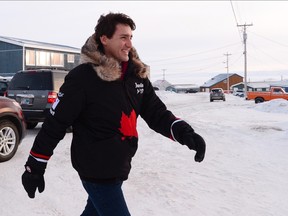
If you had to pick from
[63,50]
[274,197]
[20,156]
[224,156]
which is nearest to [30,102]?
[20,156]

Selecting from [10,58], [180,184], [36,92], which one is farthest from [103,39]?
[10,58]

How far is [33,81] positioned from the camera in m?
9.68

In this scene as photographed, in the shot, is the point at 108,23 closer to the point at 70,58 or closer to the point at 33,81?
the point at 33,81

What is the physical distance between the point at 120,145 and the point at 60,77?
8040 mm

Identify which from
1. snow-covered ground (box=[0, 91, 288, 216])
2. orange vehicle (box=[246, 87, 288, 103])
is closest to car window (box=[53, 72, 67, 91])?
snow-covered ground (box=[0, 91, 288, 216])

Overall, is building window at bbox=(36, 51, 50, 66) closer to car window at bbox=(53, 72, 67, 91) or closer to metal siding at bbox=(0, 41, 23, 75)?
metal siding at bbox=(0, 41, 23, 75)

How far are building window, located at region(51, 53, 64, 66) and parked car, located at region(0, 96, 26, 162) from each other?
3534cm

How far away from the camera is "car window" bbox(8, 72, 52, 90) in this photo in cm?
958

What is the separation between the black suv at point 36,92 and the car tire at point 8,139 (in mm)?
2710

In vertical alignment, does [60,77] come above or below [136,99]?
above

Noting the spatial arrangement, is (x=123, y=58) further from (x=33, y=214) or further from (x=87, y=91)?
(x=33, y=214)

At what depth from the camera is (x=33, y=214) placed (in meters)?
3.88

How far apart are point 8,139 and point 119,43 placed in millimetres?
4836

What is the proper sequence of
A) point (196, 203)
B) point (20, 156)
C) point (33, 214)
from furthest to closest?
point (20, 156) < point (196, 203) < point (33, 214)
